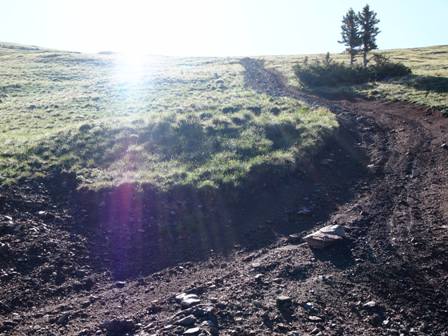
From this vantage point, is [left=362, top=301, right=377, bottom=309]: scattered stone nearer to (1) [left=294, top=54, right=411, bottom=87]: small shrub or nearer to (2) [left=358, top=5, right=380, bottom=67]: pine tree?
(1) [left=294, top=54, right=411, bottom=87]: small shrub

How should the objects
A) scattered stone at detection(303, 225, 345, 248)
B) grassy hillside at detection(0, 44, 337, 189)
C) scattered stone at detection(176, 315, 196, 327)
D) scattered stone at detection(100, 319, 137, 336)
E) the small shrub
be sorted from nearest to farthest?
scattered stone at detection(176, 315, 196, 327) → scattered stone at detection(100, 319, 137, 336) → scattered stone at detection(303, 225, 345, 248) → grassy hillside at detection(0, 44, 337, 189) → the small shrub

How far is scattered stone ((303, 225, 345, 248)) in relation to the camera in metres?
10.5

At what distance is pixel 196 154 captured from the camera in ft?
56.2

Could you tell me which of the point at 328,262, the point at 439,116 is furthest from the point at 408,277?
the point at 439,116

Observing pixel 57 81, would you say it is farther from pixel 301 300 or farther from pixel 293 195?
pixel 301 300

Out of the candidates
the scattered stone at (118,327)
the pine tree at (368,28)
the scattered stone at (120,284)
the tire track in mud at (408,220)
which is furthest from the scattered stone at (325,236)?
the pine tree at (368,28)

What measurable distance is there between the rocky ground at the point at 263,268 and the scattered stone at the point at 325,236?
11cm

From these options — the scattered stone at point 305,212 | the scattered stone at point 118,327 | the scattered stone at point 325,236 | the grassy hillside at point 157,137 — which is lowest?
the scattered stone at point 118,327

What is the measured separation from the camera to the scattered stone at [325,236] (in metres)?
10.5

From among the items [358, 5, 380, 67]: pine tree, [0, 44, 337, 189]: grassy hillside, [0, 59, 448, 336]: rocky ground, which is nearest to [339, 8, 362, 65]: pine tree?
[358, 5, 380, 67]: pine tree

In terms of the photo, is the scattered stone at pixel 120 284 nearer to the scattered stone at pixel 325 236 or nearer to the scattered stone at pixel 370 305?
the scattered stone at pixel 325 236

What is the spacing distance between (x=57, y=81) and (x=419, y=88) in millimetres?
37777

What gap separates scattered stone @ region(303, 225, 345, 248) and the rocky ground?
107 mm

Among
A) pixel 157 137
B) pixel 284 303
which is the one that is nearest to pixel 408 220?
pixel 284 303
